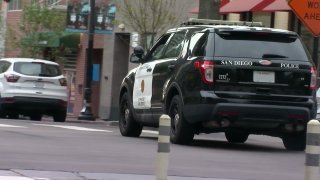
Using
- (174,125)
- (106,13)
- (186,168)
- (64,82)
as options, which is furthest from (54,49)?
(186,168)

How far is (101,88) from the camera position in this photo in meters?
36.6

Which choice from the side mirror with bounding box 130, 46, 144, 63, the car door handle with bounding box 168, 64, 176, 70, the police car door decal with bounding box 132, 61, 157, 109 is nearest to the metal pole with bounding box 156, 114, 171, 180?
the car door handle with bounding box 168, 64, 176, 70

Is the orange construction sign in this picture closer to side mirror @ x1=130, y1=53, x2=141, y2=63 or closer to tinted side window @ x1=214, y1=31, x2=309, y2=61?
tinted side window @ x1=214, y1=31, x2=309, y2=61

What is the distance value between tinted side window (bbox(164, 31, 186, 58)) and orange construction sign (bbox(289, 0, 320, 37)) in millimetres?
2337

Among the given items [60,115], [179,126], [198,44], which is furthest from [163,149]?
[60,115]

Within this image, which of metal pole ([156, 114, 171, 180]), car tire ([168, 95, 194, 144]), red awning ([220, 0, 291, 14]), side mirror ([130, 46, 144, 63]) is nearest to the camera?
metal pole ([156, 114, 171, 180])

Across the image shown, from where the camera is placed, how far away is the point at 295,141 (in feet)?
47.4

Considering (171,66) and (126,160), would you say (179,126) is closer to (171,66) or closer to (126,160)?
(171,66)

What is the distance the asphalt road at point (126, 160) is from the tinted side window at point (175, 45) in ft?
4.81

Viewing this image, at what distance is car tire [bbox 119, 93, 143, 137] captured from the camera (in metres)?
16.1

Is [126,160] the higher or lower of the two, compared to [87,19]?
lower

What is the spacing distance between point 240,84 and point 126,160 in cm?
254

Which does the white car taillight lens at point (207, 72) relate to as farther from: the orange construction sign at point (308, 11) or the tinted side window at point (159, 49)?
the orange construction sign at point (308, 11)

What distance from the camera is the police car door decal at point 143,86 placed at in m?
15.2
